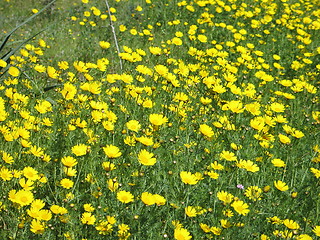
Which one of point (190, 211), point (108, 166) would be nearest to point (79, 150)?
point (108, 166)

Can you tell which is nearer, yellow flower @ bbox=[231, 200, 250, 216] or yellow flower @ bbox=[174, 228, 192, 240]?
yellow flower @ bbox=[174, 228, 192, 240]

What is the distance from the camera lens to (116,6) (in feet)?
22.9


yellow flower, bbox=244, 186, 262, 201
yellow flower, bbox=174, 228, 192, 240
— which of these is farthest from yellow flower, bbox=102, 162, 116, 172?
yellow flower, bbox=244, 186, 262, 201

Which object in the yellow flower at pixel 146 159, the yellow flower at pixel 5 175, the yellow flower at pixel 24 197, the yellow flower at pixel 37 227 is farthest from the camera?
the yellow flower at pixel 146 159

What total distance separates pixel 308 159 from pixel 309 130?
0.65m

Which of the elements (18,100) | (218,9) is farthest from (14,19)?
(18,100)

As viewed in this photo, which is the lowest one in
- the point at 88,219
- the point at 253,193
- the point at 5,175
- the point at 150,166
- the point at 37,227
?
the point at 253,193

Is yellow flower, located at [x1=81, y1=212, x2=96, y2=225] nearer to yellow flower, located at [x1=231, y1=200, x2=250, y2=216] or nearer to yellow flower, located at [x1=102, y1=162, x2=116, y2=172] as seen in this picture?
yellow flower, located at [x1=102, y1=162, x2=116, y2=172]

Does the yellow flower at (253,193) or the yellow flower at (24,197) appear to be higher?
the yellow flower at (24,197)

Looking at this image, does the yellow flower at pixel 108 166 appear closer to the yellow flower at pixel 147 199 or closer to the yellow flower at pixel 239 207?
the yellow flower at pixel 147 199

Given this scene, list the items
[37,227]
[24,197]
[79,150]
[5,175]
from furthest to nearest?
[79,150]
[5,175]
[24,197]
[37,227]

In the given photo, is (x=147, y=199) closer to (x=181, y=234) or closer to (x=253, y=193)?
(x=181, y=234)

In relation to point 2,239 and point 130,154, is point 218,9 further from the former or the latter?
point 2,239

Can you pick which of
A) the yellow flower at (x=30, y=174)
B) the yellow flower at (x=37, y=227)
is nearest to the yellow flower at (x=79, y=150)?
the yellow flower at (x=30, y=174)
